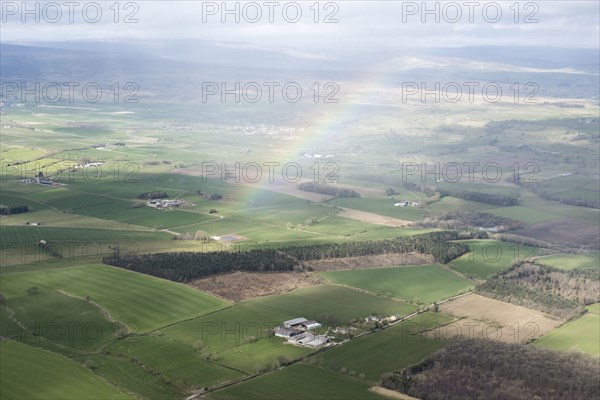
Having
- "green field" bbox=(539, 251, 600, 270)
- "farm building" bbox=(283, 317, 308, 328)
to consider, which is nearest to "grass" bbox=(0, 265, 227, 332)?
"farm building" bbox=(283, 317, 308, 328)

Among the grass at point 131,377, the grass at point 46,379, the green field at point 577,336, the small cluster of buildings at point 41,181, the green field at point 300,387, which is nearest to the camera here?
the grass at point 46,379

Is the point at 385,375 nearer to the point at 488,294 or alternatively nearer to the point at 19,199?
the point at 488,294

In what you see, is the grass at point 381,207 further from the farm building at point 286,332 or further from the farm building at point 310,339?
the farm building at point 310,339

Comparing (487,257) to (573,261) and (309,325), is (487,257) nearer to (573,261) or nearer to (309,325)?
(573,261)

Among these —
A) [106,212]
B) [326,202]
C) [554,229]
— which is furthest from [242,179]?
[554,229]

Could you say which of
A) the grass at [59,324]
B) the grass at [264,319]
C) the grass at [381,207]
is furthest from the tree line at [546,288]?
the grass at [59,324]

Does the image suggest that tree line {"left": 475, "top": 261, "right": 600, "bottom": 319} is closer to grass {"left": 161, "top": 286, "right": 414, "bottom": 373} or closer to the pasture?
the pasture

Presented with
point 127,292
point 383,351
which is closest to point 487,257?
point 383,351
